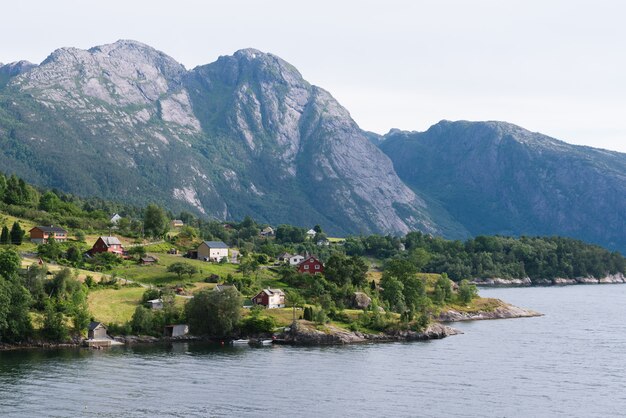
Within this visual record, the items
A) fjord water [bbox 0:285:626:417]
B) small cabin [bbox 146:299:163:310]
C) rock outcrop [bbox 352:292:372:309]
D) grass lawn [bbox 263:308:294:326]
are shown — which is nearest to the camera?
fjord water [bbox 0:285:626:417]

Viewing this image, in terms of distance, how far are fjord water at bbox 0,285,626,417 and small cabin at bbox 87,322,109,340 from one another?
582 centimetres

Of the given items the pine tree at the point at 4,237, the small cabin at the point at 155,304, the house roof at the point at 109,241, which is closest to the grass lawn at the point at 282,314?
the small cabin at the point at 155,304

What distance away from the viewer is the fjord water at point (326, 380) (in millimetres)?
73000

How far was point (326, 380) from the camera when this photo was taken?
85000 mm

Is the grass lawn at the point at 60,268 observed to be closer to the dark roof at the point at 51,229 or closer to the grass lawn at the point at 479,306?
the dark roof at the point at 51,229

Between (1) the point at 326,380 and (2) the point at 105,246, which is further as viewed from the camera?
(2) the point at 105,246

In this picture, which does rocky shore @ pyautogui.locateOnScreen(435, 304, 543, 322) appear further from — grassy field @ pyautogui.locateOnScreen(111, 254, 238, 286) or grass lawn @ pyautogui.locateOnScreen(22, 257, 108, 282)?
grass lawn @ pyautogui.locateOnScreen(22, 257, 108, 282)

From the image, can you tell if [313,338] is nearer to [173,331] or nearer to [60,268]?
[173,331]

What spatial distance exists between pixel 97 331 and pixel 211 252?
59.8 metres

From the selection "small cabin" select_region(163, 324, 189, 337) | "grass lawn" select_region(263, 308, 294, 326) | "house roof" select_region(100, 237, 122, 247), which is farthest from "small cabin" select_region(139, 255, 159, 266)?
"small cabin" select_region(163, 324, 189, 337)

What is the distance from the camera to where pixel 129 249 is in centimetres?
15350

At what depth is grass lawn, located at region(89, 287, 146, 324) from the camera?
11188 cm

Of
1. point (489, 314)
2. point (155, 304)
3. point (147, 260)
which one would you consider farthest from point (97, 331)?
point (489, 314)

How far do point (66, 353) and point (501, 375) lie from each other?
178 feet
